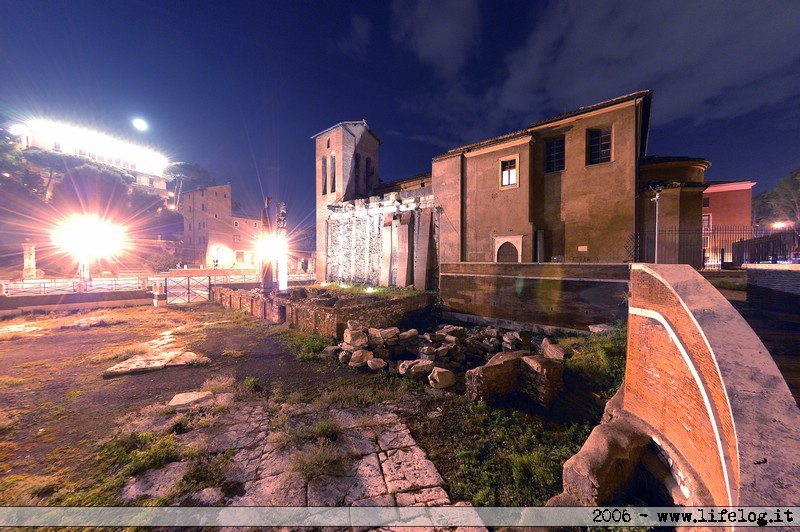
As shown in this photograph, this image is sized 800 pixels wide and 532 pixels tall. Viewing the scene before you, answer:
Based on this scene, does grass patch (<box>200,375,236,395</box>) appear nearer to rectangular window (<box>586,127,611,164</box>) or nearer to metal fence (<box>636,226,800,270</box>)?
metal fence (<box>636,226,800,270</box>)

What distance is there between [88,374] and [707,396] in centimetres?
1307

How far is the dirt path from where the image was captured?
15.0 feet

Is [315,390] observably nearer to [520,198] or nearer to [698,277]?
[698,277]

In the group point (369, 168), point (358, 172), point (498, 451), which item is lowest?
point (498, 451)

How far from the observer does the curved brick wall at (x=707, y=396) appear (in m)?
2.36

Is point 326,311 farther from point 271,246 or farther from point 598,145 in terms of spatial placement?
point 598,145

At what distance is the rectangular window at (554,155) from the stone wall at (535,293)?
6899mm

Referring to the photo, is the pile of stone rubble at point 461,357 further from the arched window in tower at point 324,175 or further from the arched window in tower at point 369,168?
the arched window in tower at point 369,168

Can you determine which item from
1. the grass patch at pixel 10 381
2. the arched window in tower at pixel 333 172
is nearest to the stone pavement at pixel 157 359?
the grass patch at pixel 10 381

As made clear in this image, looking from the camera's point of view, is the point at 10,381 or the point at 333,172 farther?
the point at 333,172

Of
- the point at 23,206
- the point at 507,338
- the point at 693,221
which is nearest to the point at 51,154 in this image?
the point at 23,206

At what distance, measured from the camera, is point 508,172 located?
51.6 feet

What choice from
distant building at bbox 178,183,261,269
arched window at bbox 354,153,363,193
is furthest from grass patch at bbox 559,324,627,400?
distant building at bbox 178,183,261,269

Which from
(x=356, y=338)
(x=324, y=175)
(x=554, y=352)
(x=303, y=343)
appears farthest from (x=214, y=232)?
(x=554, y=352)
